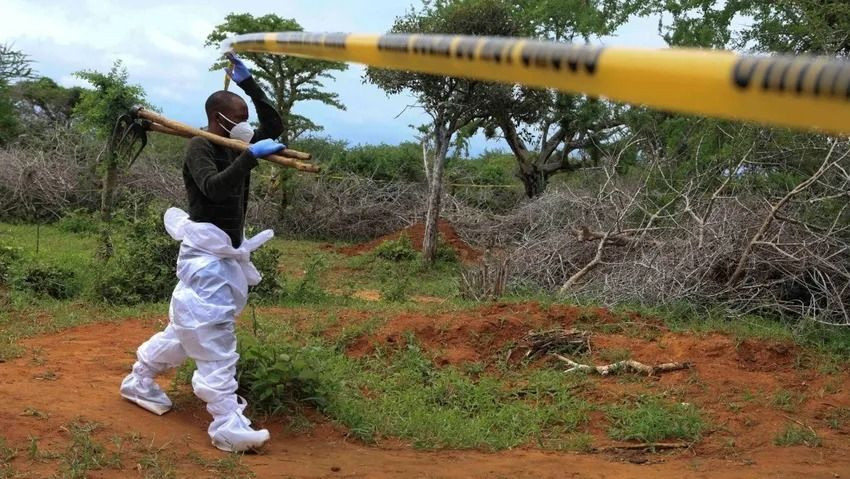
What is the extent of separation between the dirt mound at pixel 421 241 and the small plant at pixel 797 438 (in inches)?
384

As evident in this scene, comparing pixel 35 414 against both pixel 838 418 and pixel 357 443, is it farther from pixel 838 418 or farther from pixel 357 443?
pixel 838 418

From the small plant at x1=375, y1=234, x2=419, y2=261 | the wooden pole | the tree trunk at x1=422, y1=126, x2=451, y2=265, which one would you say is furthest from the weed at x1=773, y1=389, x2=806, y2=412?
the small plant at x1=375, y1=234, x2=419, y2=261

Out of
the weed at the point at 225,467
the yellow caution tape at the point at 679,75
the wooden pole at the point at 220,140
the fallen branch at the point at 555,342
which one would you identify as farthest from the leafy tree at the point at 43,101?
the yellow caution tape at the point at 679,75

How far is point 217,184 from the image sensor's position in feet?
12.7

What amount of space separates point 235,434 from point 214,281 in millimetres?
740

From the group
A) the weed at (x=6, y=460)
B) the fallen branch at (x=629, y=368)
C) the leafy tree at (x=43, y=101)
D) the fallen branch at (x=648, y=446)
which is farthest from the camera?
the leafy tree at (x=43, y=101)

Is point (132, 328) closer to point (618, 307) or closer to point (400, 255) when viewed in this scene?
point (618, 307)

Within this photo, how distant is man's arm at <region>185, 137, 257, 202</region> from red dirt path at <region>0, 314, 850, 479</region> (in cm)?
120

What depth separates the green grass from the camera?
4.93m

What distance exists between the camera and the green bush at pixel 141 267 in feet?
26.9

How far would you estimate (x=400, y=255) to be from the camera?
14203mm

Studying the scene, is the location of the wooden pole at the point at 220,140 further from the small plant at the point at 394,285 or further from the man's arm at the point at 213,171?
the small plant at the point at 394,285

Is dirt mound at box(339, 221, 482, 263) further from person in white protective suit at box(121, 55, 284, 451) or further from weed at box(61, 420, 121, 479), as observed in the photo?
weed at box(61, 420, 121, 479)

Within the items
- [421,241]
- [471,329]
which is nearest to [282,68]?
[421,241]
